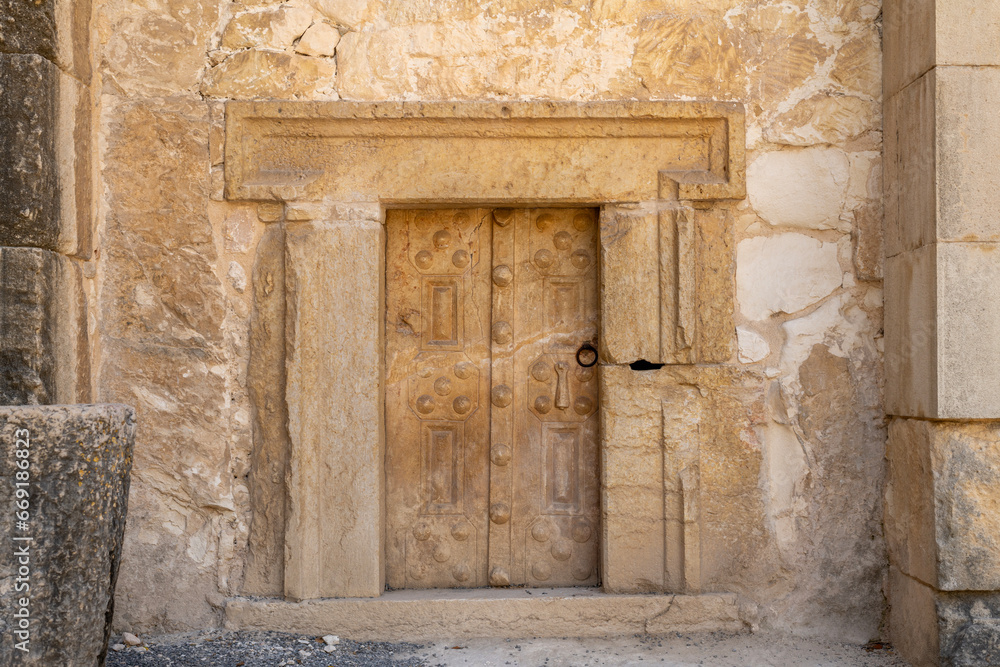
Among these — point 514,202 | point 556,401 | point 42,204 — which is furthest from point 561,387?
point 42,204

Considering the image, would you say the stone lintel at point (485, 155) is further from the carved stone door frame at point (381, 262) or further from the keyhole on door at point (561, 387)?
the keyhole on door at point (561, 387)

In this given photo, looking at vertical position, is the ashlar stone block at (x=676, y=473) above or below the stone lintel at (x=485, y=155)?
below

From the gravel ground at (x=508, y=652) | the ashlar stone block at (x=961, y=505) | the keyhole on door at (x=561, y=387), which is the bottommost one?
the gravel ground at (x=508, y=652)

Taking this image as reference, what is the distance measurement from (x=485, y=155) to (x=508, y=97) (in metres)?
0.22

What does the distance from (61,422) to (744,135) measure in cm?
234

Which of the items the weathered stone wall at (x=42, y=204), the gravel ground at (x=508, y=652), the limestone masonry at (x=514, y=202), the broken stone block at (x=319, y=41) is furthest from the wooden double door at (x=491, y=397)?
the weathered stone wall at (x=42, y=204)

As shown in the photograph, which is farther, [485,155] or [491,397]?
[491,397]

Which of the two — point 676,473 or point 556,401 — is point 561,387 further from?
point 676,473

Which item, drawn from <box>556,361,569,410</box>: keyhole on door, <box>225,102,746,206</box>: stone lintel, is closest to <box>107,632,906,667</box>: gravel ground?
<box>556,361,569,410</box>: keyhole on door

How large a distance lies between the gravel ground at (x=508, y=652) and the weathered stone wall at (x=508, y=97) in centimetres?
12

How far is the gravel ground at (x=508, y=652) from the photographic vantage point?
247cm

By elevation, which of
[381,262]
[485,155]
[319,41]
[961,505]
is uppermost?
[319,41]

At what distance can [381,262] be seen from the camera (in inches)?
108

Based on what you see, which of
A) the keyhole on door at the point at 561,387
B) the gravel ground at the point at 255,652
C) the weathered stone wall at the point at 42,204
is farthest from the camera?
the keyhole on door at the point at 561,387
